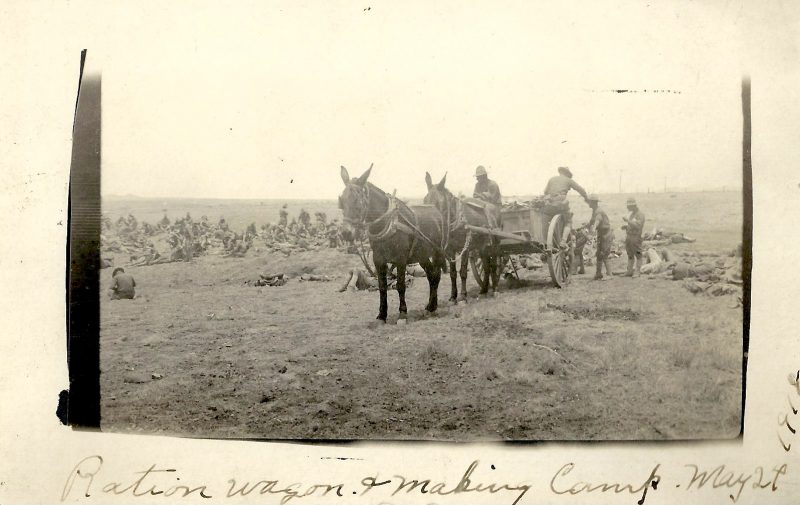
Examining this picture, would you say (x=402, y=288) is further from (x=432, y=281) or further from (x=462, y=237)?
(x=462, y=237)

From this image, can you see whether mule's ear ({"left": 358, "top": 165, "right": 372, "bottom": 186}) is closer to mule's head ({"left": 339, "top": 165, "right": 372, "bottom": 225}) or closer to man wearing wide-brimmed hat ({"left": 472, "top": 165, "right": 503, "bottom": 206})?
mule's head ({"left": 339, "top": 165, "right": 372, "bottom": 225})

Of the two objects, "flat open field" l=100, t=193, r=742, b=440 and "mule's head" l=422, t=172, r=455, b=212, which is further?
"mule's head" l=422, t=172, r=455, b=212

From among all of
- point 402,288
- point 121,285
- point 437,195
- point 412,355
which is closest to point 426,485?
point 412,355

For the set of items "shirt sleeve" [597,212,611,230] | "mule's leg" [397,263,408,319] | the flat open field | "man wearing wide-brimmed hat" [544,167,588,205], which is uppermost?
"man wearing wide-brimmed hat" [544,167,588,205]

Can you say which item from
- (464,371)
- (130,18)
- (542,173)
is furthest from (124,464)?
(542,173)

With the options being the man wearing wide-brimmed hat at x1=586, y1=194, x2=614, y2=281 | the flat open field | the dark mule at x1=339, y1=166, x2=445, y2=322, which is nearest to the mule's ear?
the dark mule at x1=339, y1=166, x2=445, y2=322

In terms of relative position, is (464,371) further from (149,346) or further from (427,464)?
(149,346)

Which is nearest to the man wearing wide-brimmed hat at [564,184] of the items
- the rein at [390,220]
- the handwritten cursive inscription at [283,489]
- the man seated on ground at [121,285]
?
the rein at [390,220]

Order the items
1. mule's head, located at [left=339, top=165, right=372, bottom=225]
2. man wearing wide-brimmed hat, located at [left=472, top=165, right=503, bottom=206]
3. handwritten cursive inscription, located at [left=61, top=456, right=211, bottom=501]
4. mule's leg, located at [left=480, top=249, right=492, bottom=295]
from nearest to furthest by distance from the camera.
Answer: handwritten cursive inscription, located at [left=61, top=456, right=211, bottom=501] < mule's head, located at [left=339, top=165, right=372, bottom=225] < man wearing wide-brimmed hat, located at [left=472, top=165, right=503, bottom=206] < mule's leg, located at [left=480, top=249, right=492, bottom=295]
